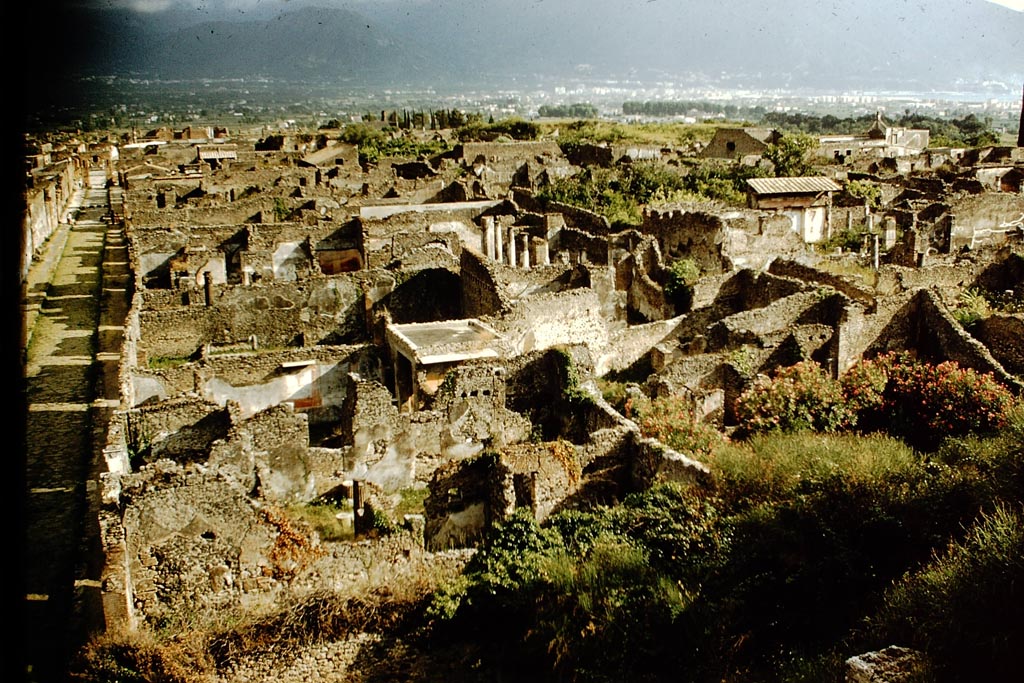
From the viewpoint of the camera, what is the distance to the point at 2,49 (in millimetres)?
5762

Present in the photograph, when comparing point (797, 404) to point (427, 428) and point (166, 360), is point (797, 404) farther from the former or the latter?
point (166, 360)

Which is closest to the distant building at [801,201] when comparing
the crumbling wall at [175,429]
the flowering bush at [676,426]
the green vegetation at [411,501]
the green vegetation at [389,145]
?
the flowering bush at [676,426]

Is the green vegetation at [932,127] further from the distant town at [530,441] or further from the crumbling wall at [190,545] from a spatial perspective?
the crumbling wall at [190,545]

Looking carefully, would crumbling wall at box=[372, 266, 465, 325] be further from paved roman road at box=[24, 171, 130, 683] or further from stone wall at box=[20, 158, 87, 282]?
stone wall at box=[20, 158, 87, 282]

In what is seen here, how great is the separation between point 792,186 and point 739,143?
28.9 m

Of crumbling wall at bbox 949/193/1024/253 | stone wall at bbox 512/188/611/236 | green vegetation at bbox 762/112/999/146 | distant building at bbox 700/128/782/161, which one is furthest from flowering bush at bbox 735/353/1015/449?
green vegetation at bbox 762/112/999/146

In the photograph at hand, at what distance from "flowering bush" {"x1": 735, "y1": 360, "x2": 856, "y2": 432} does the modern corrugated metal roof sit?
17973mm

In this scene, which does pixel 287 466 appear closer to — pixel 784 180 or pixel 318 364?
pixel 318 364

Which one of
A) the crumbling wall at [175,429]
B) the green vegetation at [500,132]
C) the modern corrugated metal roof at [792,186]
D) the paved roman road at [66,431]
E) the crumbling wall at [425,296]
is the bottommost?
the paved roman road at [66,431]

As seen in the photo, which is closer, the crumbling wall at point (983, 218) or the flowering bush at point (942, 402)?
the flowering bush at point (942, 402)

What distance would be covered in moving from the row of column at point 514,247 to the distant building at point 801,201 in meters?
Result: 9.28

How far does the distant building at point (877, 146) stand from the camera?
189ft

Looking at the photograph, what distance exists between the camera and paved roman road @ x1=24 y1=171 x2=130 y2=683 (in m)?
10.3

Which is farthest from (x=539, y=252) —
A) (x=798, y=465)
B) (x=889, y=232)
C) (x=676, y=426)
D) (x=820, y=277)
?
(x=798, y=465)
